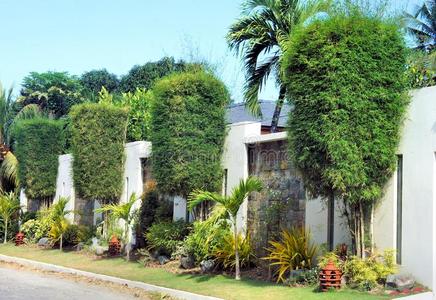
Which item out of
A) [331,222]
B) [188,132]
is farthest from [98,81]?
[331,222]

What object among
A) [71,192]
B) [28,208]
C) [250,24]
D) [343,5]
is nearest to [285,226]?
[343,5]

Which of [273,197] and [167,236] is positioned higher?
[273,197]

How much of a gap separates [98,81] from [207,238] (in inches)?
1603

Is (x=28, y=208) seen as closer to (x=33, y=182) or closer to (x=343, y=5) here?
(x=33, y=182)

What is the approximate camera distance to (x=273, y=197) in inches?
642

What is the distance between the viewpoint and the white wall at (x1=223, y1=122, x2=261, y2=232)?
17.2 meters

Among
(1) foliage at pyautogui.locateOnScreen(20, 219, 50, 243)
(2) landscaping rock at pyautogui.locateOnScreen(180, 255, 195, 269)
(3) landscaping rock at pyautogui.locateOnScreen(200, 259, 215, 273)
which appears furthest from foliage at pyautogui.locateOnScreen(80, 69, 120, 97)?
(3) landscaping rock at pyautogui.locateOnScreen(200, 259, 215, 273)

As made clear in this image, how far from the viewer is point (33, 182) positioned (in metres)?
28.8

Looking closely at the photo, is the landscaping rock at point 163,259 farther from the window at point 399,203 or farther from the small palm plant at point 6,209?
the small palm plant at point 6,209

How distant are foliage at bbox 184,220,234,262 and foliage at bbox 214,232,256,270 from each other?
8 centimetres

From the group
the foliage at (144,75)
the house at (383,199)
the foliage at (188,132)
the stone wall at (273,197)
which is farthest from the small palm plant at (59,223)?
the foliage at (144,75)

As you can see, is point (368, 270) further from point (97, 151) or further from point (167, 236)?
point (97, 151)

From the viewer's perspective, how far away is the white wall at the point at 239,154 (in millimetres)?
17219

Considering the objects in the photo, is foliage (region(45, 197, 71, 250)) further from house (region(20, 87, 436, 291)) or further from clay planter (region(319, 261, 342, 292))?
clay planter (region(319, 261, 342, 292))
